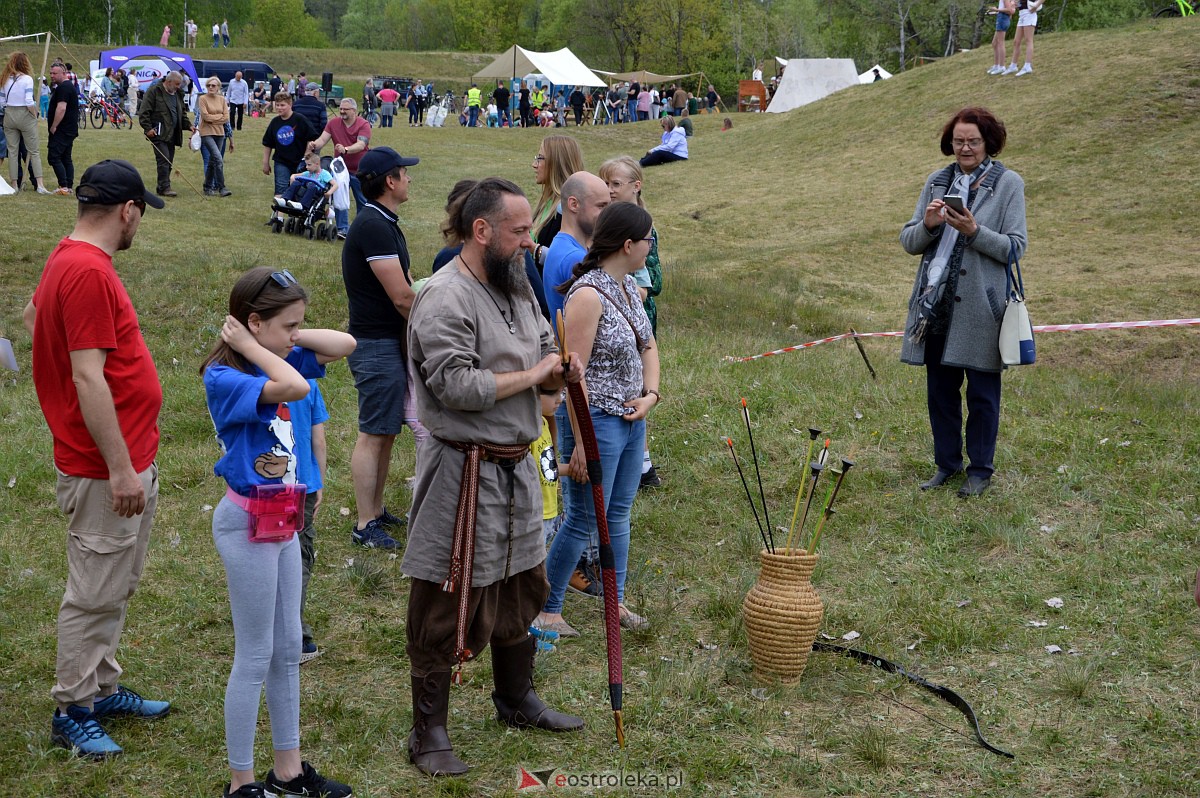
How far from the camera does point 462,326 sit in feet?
11.8

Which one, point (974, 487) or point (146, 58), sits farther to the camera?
point (146, 58)

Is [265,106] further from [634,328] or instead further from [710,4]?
[634,328]

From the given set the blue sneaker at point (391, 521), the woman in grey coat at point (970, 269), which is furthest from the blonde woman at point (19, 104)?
the woman in grey coat at point (970, 269)

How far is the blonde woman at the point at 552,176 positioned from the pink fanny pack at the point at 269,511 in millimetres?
2903

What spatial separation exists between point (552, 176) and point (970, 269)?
2.42m

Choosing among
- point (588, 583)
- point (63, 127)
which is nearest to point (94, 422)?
point (588, 583)

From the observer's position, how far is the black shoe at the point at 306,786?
344 cm

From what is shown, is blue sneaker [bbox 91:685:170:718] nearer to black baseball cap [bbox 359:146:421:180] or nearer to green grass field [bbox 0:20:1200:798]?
green grass field [bbox 0:20:1200:798]

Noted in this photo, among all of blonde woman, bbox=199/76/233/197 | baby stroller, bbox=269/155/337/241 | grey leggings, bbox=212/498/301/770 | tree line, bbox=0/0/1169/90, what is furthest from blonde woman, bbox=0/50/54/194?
tree line, bbox=0/0/1169/90

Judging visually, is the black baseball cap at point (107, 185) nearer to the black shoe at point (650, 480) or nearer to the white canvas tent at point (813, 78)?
the black shoe at point (650, 480)

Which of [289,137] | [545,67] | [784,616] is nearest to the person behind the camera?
[784,616]

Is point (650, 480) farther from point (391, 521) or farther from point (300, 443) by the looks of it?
point (300, 443)

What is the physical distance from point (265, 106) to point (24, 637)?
40881 mm

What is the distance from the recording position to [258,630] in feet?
11.0
